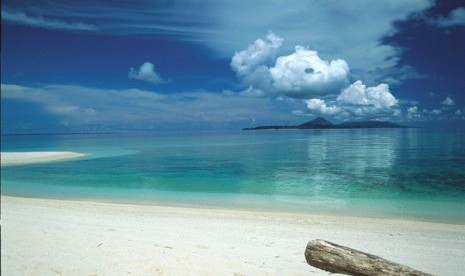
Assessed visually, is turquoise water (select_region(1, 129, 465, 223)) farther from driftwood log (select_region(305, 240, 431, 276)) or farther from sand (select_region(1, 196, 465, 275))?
driftwood log (select_region(305, 240, 431, 276))

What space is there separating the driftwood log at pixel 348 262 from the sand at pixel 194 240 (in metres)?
0.37

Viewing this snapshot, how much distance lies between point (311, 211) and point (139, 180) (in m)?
17.5

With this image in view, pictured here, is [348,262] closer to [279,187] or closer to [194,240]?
[194,240]

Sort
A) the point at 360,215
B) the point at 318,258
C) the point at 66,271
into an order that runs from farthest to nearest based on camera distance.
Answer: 1. the point at 360,215
2. the point at 318,258
3. the point at 66,271

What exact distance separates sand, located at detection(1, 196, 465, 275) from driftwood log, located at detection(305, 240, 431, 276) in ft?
1.22

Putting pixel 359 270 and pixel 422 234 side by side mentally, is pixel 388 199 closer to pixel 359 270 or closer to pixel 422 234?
pixel 422 234

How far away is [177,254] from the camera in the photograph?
29.8 ft

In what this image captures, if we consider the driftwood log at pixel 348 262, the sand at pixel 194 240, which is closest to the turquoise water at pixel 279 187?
the sand at pixel 194 240

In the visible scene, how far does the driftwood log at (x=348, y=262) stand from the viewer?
745 centimetres

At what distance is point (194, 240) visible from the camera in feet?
36.9

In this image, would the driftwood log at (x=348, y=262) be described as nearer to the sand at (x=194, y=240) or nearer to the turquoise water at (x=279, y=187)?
the sand at (x=194, y=240)

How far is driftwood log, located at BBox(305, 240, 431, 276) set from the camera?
745cm

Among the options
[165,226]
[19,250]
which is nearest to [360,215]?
[165,226]

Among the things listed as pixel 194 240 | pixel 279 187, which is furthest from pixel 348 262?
pixel 279 187
